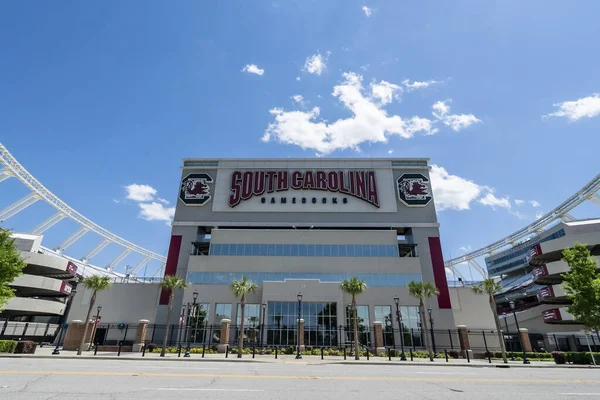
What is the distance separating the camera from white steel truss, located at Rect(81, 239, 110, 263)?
86419 mm

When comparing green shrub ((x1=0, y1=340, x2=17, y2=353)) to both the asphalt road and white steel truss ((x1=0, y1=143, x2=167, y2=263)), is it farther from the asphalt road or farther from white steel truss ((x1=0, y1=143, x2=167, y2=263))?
white steel truss ((x1=0, y1=143, x2=167, y2=263))

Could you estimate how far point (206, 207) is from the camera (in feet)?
192

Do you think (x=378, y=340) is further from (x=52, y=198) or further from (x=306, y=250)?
(x=52, y=198)

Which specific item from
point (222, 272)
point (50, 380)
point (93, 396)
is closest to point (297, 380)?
point (93, 396)

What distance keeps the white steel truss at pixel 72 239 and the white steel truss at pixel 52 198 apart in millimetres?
996

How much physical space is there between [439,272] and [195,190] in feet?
147

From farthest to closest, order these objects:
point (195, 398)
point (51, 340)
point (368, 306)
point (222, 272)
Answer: point (51, 340), point (222, 272), point (368, 306), point (195, 398)

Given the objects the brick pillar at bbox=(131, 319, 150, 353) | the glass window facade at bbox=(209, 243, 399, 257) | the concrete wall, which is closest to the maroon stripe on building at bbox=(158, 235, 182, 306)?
the concrete wall

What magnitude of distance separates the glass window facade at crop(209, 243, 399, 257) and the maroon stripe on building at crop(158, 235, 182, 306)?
22.8 feet

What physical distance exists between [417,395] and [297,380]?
203 inches

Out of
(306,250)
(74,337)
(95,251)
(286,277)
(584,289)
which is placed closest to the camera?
(584,289)

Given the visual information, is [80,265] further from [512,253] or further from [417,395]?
[512,253]

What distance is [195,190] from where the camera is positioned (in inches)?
2346

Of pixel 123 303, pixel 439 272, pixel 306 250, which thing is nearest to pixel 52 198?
pixel 123 303
